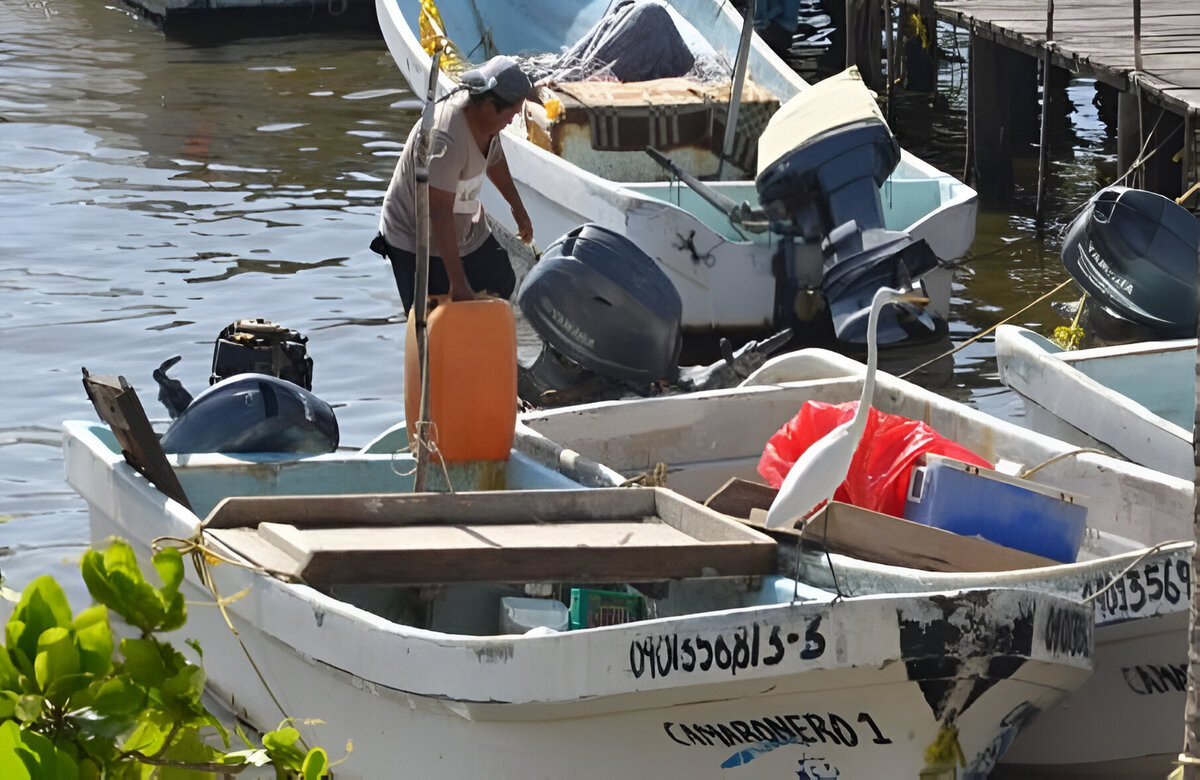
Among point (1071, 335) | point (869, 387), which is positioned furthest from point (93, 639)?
point (1071, 335)

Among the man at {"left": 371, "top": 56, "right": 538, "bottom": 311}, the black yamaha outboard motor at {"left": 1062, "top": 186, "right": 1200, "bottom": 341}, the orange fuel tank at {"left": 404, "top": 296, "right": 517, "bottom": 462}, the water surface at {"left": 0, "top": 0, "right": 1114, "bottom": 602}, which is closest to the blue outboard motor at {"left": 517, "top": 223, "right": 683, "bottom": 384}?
the man at {"left": 371, "top": 56, "right": 538, "bottom": 311}

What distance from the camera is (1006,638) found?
4.14 metres

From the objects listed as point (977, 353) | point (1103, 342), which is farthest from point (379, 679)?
point (977, 353)

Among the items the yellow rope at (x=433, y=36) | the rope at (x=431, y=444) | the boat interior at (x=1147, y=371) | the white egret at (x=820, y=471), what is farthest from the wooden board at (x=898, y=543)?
the yellow rope at (x=433, y=36)

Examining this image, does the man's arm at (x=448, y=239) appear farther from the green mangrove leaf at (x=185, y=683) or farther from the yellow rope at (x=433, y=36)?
the yellow rope at (x=433, y=36)

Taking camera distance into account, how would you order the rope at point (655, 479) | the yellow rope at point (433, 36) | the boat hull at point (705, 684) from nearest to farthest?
the boat hull at point (705, 684) → the rope at point (655, 479) → the yellow rope at point (433, 36)

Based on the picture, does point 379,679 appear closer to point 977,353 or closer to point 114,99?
point 977,353

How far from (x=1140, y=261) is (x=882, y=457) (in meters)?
3.39

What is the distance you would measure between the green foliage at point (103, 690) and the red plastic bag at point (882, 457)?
3339mm

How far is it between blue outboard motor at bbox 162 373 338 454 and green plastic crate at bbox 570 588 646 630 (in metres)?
1.58

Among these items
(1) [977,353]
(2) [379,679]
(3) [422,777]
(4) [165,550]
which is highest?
(4) [165,550]

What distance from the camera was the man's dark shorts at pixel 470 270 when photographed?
262 inches

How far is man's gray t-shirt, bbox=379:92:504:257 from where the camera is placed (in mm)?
6203

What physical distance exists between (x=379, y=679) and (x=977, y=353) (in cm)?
606
